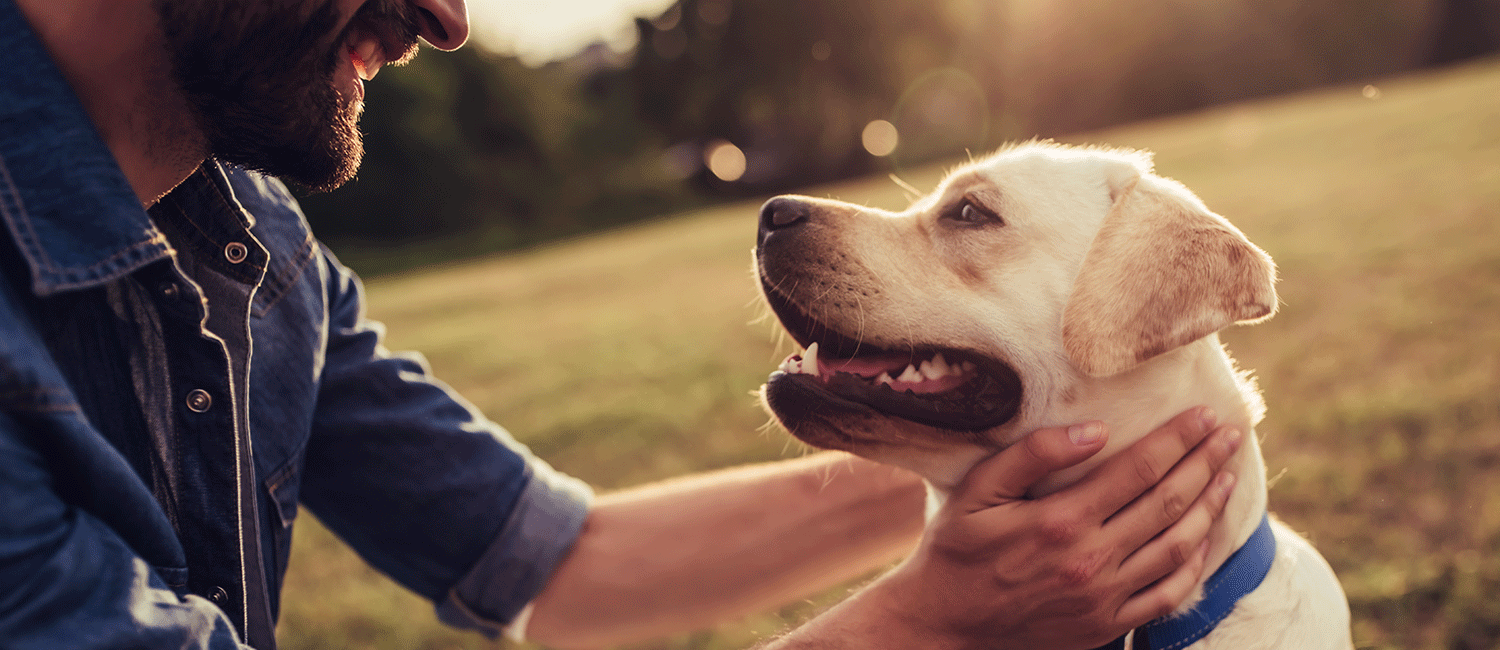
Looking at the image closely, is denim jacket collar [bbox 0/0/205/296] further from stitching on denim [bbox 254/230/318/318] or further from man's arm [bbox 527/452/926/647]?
man's arm [bbox 527/452/926/647]

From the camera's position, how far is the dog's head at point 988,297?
7.07 ft

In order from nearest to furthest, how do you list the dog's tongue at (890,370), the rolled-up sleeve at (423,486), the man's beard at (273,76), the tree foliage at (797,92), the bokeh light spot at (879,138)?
the man's beard at (273,76) < the dog's tongue at (890,370) < the rolled-up sleeve at (423,486) < the tree foliage at (797,92) < the bokeh light spot at (879,138)

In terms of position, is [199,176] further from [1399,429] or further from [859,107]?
[859,107]

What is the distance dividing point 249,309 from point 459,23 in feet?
2.82

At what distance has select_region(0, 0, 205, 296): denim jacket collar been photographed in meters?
1.60

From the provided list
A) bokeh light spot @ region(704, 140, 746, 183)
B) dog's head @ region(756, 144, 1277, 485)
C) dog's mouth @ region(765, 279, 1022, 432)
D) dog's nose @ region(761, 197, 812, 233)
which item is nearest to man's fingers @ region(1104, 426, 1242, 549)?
dog's head @ region(756, 144, 1277, 485)

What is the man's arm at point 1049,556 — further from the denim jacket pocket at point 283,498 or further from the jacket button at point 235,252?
the jacket button at point 235,252

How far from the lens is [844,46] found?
119 ft

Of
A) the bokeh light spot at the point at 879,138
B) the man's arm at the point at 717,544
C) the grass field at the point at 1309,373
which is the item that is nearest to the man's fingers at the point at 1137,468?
the man's arm at the point at 717,544

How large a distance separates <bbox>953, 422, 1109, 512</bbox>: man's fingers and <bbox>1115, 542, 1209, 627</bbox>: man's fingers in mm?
316

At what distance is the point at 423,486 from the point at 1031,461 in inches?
62.2

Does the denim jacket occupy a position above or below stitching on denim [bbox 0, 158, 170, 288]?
below

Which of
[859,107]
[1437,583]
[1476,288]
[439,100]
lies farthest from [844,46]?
[1437,583]

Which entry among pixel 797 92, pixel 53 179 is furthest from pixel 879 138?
pixel 53 179
